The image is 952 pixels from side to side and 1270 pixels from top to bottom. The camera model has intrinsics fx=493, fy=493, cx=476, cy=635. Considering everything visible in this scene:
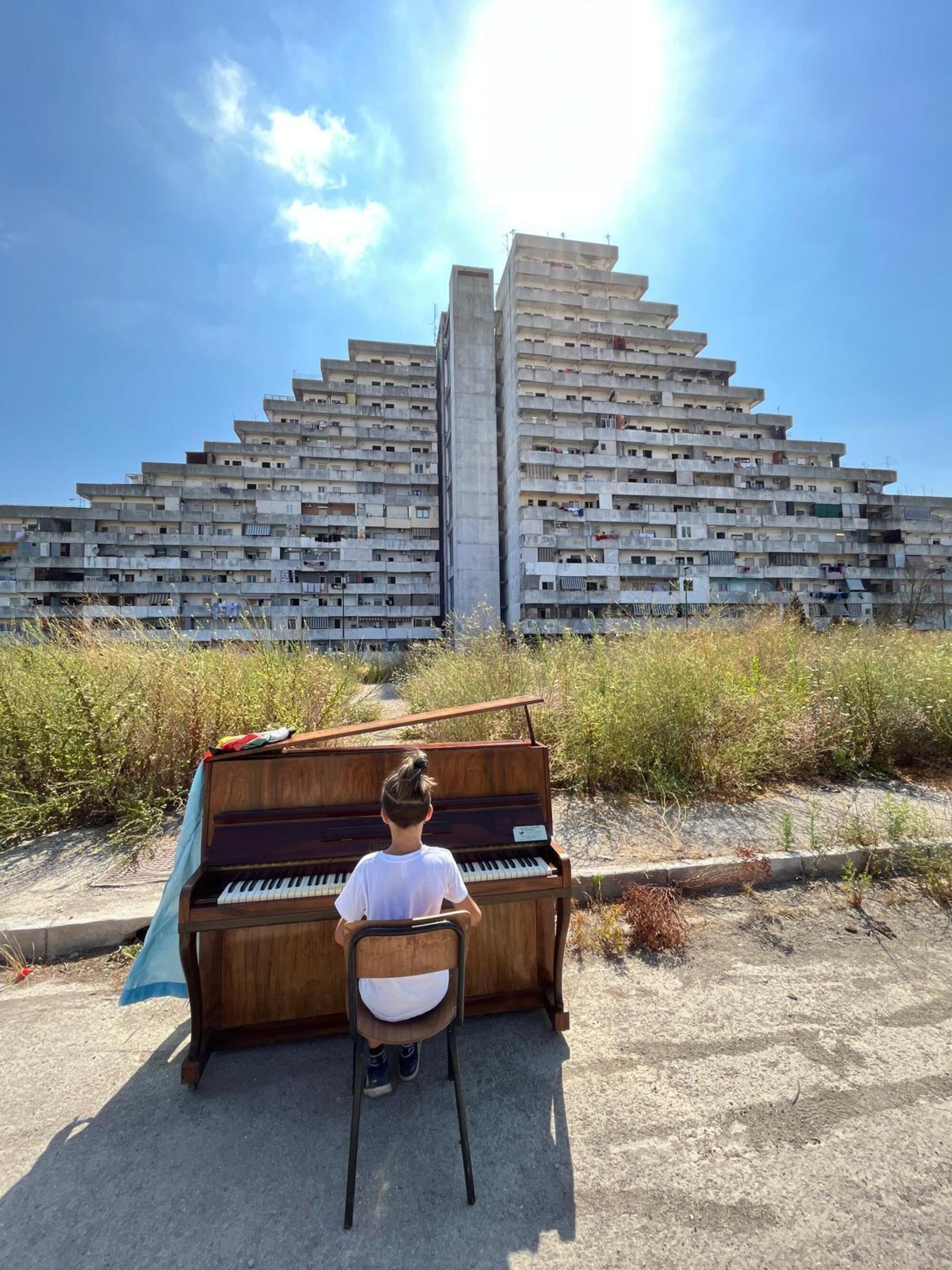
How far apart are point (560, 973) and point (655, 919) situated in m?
1.11

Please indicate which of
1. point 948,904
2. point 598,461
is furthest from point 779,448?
point 948,904

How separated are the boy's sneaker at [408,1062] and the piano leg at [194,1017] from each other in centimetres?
91

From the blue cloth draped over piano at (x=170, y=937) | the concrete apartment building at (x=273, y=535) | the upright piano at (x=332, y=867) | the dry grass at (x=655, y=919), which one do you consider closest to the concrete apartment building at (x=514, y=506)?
the concrete apartment building at (x=273, y=535)

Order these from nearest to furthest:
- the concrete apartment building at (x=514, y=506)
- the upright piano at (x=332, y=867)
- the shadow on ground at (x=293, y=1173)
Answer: the shadow on ground at (x=293, y=1173) < the upright piano at (x=332, y=867) < the concrete apartment building at (x=514, y=506)

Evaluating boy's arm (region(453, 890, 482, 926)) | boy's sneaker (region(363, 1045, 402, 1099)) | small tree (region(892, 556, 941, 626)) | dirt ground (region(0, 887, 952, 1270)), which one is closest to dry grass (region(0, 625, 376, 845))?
dirt ground (region(0, 887, 952, 1270))

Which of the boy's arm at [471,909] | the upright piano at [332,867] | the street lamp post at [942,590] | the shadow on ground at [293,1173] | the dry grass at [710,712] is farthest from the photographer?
the street lamp post at [942,590]

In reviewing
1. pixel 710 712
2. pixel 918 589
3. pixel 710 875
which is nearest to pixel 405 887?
pixel 710 875

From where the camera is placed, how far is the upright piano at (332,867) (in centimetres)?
236

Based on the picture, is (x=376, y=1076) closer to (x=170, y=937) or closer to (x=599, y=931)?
(x=170, y=937)

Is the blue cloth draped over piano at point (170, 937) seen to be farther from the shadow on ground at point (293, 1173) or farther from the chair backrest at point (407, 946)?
the chair backrest at point (407, 946)

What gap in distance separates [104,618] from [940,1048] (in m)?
9.91

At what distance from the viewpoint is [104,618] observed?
25.3 feet

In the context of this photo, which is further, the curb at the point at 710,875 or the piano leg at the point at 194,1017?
the curb at the point at 710,875

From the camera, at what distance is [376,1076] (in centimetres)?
217
